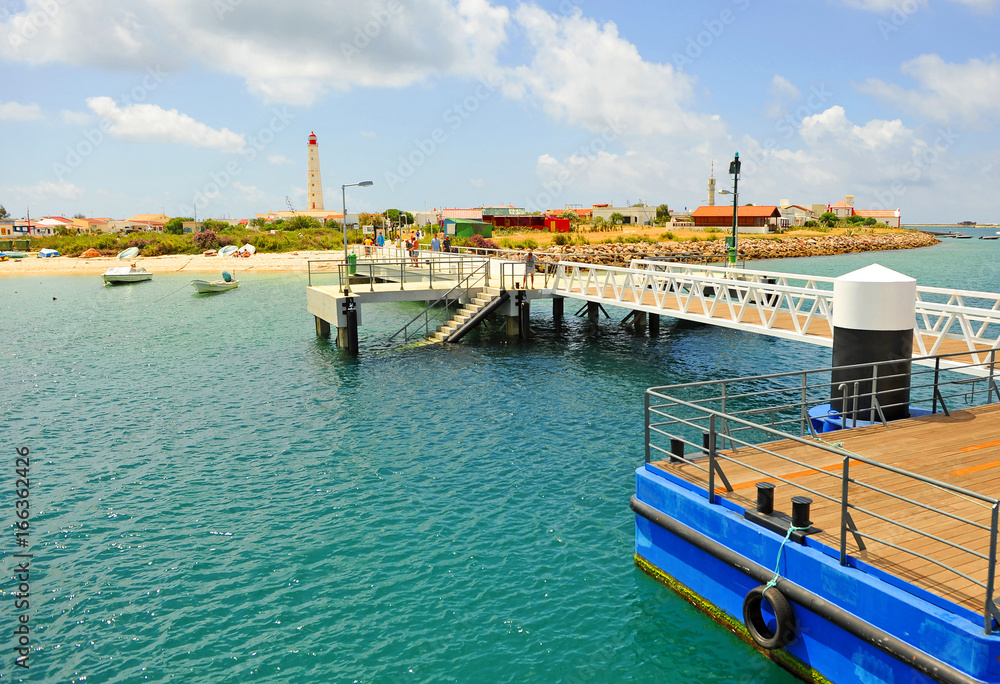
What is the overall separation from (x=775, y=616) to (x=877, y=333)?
619 centimetres

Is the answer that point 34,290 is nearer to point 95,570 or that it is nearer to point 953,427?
point 95,570


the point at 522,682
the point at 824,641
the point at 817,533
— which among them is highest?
the point at 817,533

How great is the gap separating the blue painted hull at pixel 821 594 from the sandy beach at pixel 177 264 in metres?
66.0

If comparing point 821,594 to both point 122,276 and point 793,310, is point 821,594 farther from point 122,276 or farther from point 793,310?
point 122,276

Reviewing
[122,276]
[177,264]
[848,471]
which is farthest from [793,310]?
[177,264]

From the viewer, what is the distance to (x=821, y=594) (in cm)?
638

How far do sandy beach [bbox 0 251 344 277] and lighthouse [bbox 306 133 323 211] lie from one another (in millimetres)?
75409

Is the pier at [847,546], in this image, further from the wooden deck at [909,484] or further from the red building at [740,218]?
the red building at [740,218]

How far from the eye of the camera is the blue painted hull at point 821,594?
17.6 feet

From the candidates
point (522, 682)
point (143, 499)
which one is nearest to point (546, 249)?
point (143, 499)

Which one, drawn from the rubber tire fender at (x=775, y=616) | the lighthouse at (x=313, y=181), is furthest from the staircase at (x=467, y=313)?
the lighthouse at (x=313, y=181)

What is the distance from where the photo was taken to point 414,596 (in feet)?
29.7

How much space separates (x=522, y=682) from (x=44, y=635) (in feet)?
19.8

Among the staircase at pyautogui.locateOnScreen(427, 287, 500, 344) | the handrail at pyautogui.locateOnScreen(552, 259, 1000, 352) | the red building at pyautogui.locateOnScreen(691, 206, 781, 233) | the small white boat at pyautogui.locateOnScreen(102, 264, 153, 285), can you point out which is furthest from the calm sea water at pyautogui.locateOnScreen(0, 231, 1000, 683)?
the red building at pyautogui.locateOnScreen(691, 206, 781, 233)
